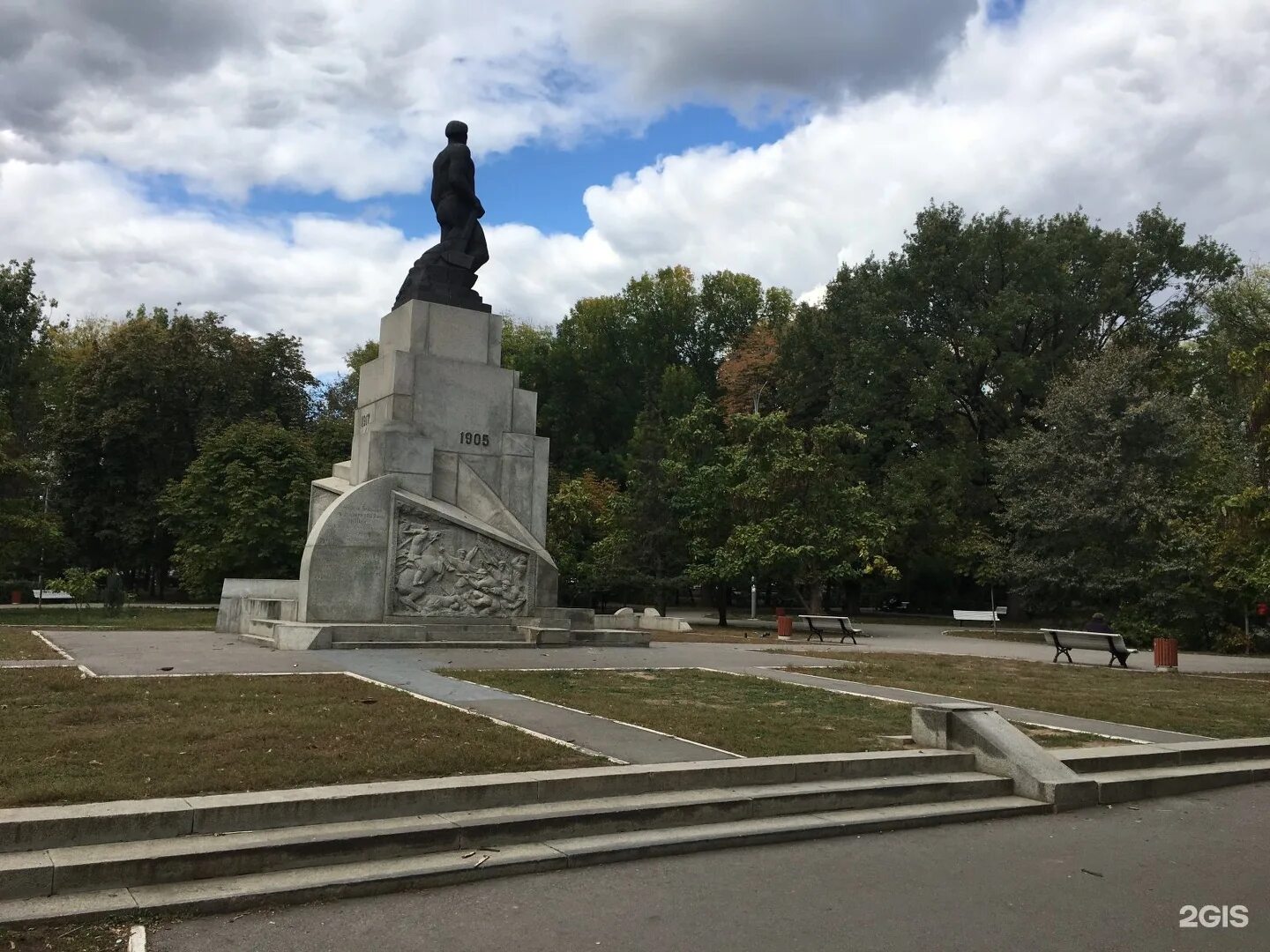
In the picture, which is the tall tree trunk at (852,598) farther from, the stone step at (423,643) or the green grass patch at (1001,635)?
the stone step at (423,643)

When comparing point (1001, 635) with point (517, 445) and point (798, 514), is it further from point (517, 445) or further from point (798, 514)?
point (517, 445)

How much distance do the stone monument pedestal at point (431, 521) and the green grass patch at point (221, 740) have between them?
19.9 feet

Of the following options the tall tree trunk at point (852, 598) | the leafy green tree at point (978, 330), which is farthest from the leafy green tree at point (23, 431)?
the tall tree trunk at point (852, 598)

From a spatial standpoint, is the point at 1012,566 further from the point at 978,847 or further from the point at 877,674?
the point at 978,847

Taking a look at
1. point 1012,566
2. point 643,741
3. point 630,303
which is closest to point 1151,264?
point 1012,566

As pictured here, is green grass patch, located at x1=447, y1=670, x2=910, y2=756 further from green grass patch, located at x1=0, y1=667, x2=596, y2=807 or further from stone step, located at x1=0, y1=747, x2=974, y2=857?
green grass patch, located at x1=0, y1=667, x2=596, y2=807

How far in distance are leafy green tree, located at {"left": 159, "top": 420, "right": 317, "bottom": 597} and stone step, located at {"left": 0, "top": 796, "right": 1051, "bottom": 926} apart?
29073 millimetres

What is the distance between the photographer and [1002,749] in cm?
832

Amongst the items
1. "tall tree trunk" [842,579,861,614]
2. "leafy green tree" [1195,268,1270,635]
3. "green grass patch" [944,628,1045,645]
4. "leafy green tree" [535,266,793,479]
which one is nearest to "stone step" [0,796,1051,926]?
"leafy green tree" [1195,268,1270,635]

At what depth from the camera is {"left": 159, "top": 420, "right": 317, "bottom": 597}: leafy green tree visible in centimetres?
3338

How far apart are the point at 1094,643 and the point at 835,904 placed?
16.8 meters

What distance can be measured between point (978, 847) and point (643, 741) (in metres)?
2.78

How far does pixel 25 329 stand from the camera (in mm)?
36375

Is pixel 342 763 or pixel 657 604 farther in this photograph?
pixel 657 604
